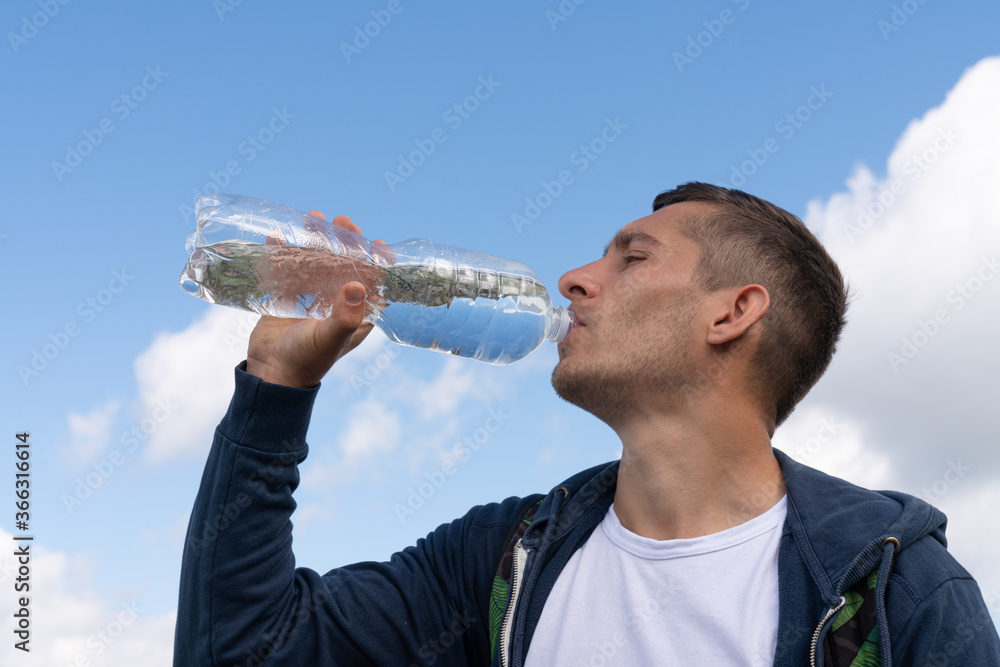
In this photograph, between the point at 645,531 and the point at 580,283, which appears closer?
the point at 645,531

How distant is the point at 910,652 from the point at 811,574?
369mm

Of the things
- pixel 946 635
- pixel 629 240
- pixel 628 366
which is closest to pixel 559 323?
pixel 629 240

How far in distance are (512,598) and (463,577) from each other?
0.39m

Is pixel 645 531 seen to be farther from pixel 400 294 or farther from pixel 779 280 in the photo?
pixel 400 294

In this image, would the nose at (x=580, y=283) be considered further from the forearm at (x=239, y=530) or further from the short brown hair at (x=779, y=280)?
the forearm at (x=239, y=530)

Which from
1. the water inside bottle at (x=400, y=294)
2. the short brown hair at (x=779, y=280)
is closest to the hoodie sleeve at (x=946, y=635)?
the short brown hair at (x=779, y=280)

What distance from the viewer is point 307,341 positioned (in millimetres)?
3029

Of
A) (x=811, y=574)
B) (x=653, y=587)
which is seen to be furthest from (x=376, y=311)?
(x=811, y=574)

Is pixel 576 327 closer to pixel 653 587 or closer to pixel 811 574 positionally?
pixel 653 587

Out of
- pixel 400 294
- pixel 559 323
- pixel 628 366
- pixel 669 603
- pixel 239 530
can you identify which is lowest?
pixel 669 603

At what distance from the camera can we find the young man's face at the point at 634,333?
332 cm

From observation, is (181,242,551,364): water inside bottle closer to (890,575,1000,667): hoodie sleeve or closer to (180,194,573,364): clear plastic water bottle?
(180,194,573,364): clear plastic water bottle

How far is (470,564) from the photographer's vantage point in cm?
340

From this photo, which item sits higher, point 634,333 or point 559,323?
point 559,323
